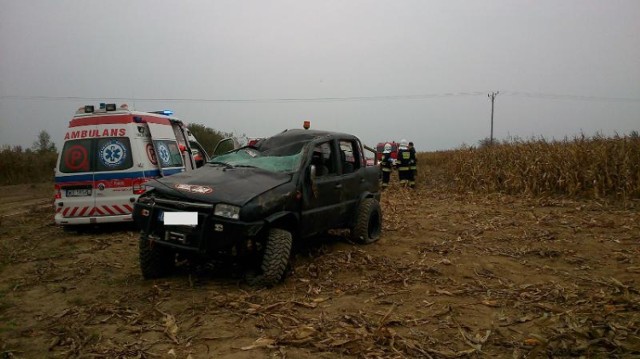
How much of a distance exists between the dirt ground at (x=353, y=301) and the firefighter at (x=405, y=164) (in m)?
7.65

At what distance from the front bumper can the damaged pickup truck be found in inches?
0.4

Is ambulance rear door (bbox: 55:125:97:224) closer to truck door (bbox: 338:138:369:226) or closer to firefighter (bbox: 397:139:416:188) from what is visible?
truck door (bbox: 338:138:369:226)

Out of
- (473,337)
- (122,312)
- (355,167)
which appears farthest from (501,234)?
(122,312)

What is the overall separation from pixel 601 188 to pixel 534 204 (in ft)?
6.57

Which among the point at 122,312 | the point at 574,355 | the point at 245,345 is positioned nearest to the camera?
the point at 574,355

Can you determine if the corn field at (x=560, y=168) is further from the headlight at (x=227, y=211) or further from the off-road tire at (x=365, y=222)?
the headlight at (x=227, y=211)

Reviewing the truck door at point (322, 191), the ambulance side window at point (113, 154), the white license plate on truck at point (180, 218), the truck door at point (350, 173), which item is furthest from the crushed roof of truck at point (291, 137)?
the ambulance side window at point (113, 154)

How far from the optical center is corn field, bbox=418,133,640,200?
11.6 m

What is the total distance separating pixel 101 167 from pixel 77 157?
50cm

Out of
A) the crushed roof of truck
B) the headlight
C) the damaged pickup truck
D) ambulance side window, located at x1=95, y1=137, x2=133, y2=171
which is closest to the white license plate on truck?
the damaged pickup truck

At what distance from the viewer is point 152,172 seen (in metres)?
8.49

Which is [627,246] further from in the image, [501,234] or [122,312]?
[122,312]

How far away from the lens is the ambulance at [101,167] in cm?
808

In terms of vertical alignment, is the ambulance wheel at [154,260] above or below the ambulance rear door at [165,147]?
below
